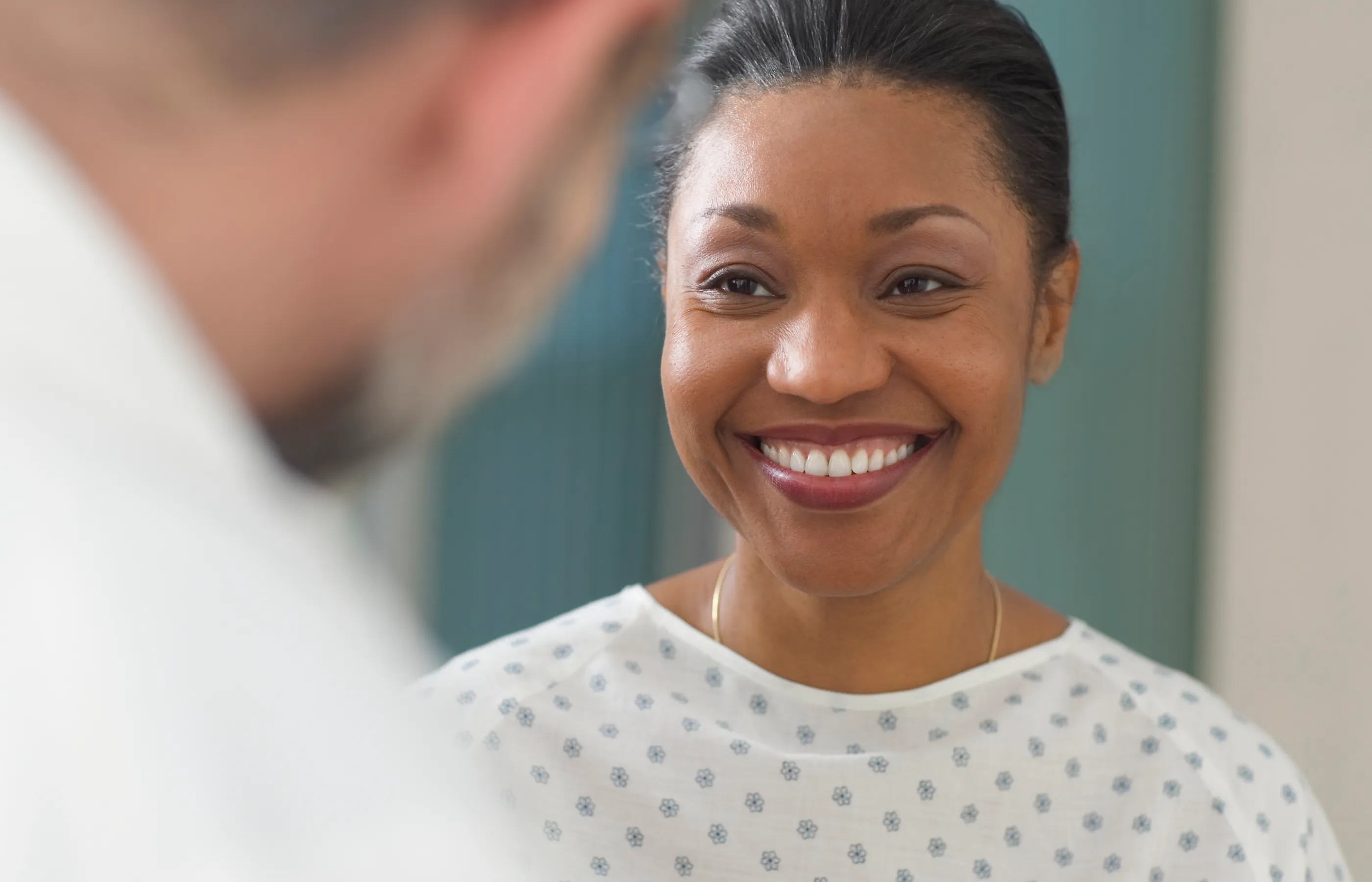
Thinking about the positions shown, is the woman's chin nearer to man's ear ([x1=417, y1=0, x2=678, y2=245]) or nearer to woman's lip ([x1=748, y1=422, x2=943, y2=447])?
woman's lip ([x1=748, y1=422, x2=943, y2=447])

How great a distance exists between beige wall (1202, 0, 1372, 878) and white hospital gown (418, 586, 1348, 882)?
51 centimetres

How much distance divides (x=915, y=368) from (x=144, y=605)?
3.14 feet

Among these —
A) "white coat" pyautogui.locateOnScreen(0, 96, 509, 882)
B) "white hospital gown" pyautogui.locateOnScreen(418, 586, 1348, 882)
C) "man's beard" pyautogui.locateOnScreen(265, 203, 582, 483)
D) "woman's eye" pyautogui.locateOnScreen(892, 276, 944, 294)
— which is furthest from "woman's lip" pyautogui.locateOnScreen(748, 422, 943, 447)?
"white coat" pyautogui.locateOnScreen(0, 96, 509, 882)

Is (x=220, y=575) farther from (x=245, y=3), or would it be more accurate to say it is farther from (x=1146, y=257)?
(x=1146, y=257)

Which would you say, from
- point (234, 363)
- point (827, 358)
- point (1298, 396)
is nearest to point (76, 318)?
point (234, 363)

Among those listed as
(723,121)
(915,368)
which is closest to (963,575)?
(915,368)

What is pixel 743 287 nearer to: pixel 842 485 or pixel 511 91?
pixel 842 485

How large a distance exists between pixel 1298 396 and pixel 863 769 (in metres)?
0.90

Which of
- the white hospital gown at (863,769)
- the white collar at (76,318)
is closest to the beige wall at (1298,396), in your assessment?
the white hospital gown at (863,769)

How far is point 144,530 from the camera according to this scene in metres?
0.32

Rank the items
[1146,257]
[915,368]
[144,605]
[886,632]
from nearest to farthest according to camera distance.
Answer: [144,605], [915,368], [886,632], [1146,257]

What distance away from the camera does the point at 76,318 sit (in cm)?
33

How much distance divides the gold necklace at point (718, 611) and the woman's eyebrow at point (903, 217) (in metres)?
0.36

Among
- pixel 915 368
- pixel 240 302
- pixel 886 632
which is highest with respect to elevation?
pixel 240 302
